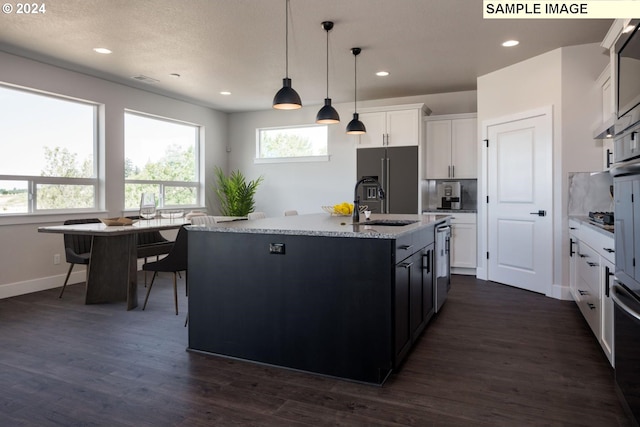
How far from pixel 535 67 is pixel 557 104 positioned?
56 centimetres

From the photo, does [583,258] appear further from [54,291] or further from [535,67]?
[54,291]

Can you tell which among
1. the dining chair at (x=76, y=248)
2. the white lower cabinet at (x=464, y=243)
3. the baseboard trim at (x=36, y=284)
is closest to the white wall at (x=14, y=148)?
the baseboard trim at (x=36, y=284)

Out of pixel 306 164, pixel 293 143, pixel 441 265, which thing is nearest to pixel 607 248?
pixel 441 265

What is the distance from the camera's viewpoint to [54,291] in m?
4.88

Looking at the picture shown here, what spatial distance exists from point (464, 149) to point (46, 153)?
17.9 feet

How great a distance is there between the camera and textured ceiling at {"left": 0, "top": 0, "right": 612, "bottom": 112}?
11.7ft

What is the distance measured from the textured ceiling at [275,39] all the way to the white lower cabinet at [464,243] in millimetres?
1920

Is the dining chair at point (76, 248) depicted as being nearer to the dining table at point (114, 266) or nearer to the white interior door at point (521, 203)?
the dining table at point (114, 266)

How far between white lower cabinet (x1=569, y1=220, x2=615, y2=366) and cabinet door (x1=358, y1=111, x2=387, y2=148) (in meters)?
3.07

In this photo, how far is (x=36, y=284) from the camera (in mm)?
4902

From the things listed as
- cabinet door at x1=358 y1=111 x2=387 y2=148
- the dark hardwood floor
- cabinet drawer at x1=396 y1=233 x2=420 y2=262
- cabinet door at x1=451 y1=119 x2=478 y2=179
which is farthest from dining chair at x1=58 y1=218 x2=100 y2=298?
cabinet door at x1=451 y1=119 x2=478 y2=179

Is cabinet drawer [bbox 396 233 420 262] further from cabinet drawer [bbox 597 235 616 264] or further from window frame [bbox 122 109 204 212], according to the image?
window frame [bbox 122 109 204 212]

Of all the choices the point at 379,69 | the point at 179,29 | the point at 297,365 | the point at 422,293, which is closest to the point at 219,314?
the point at 297,365

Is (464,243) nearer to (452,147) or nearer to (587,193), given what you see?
(452,147)
